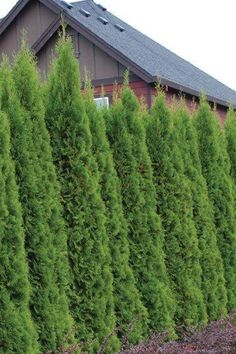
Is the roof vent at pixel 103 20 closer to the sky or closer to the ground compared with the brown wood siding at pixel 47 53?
closer to the sky

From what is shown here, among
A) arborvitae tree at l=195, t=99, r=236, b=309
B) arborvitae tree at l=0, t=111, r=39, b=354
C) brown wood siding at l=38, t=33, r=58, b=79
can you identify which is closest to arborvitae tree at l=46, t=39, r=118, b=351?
arborvitae tree at l=0, t=111, r=39, b=354

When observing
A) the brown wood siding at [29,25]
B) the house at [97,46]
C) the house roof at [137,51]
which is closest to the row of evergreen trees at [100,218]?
the house roof at [137,51]

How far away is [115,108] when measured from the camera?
7.33 meters

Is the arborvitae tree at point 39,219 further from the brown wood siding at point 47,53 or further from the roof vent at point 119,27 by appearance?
the roof vent at point 119,27

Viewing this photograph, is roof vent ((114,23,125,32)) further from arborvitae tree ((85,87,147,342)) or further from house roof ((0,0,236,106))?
arborvitae tree ((85,87,147,342))

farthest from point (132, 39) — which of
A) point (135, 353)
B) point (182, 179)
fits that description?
point (135, 353)

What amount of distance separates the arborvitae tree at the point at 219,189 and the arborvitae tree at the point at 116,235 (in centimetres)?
232

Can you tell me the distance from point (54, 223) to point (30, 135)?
2.69ft

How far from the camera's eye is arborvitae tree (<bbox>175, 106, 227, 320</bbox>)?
8.31 m

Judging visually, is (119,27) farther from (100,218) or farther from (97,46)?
(100,218)

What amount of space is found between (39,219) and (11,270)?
0.61 m

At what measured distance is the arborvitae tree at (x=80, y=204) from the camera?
20.6 feet

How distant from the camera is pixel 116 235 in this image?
6820 mm

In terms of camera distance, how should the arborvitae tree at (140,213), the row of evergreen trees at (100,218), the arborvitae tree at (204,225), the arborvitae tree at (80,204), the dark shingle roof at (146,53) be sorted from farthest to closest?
1. the dark shingle roof at (146,53)
2. the arborvitae tree at (204,225)
3. the arborvitae tree at (140,213)
4. the arborvitae tree at (80,204)
5. the row of evergreen trees at (100,218)
